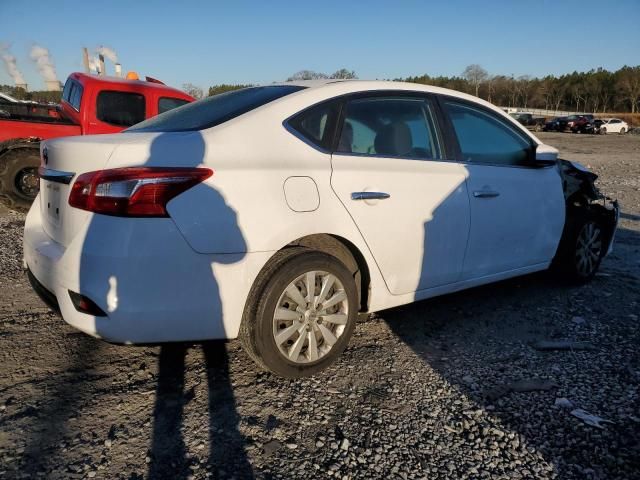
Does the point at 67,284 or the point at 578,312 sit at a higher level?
the point at 67,284

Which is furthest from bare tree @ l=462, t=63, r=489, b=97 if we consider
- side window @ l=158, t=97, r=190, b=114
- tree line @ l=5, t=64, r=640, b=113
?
side window @ l=158, t=97, r=190, b=114

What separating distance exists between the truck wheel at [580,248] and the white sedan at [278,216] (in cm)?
83

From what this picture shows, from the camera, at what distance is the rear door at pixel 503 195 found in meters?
3.38

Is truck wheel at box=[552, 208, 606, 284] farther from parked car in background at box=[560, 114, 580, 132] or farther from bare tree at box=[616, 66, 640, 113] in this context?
bare tree at box=[616, 66, 640, 113]

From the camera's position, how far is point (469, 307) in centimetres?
396

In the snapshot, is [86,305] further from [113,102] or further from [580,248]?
[113,102]

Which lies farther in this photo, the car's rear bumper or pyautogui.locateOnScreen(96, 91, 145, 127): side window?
pyautogui.locateOnScreen(96, 91, 145, 127): side window

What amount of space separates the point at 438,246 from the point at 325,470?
1.59 metres

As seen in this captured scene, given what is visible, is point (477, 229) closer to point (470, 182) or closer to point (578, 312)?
point (470, 182)

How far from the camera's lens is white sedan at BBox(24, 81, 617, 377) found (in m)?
2.23

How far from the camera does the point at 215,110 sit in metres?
2.90

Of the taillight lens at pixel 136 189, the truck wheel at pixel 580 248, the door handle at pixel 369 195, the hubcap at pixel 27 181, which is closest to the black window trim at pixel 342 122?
the door handle at pixel 369 195

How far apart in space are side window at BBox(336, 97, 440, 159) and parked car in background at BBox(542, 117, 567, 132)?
1779 inches

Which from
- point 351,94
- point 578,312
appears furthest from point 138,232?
point 578,312
